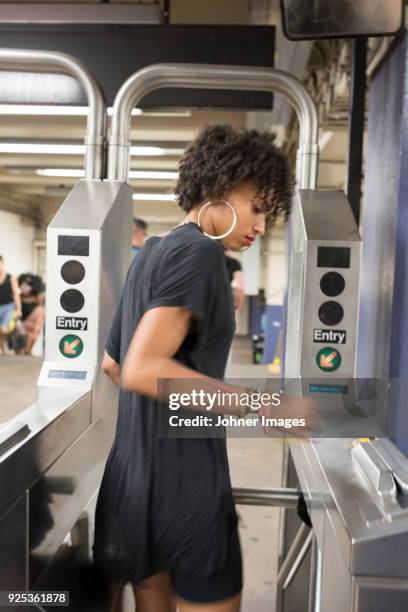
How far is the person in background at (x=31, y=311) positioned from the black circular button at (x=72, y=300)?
15.4 ft

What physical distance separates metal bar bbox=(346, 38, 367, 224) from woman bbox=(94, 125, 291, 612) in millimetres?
847

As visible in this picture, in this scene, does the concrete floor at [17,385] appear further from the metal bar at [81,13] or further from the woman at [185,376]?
the metal bar at [81,13]

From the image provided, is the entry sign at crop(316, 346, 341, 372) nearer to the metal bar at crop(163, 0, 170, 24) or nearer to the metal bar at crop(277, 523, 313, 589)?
the metal bar at crop(277, 523, 313, 589)

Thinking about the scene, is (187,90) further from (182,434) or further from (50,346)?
(182,434)

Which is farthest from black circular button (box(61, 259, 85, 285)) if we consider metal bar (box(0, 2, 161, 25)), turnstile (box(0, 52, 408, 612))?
metal bar (box(0, 2, 161, 25))

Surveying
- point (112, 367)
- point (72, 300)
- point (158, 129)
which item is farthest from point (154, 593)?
point (158, 129)

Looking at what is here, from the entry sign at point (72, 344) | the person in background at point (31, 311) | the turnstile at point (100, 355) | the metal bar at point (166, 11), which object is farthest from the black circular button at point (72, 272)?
the person in background at point (31, 311)

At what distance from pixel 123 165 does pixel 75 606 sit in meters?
1.05

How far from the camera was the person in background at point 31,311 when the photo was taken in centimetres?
607

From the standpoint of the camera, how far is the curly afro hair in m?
0.93

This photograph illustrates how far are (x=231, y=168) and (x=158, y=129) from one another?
11.9ft

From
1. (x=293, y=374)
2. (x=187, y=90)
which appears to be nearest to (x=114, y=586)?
(x=293, y=374)

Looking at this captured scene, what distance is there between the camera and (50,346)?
1490 millimetres

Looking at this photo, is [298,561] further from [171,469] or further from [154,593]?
[171,469]
